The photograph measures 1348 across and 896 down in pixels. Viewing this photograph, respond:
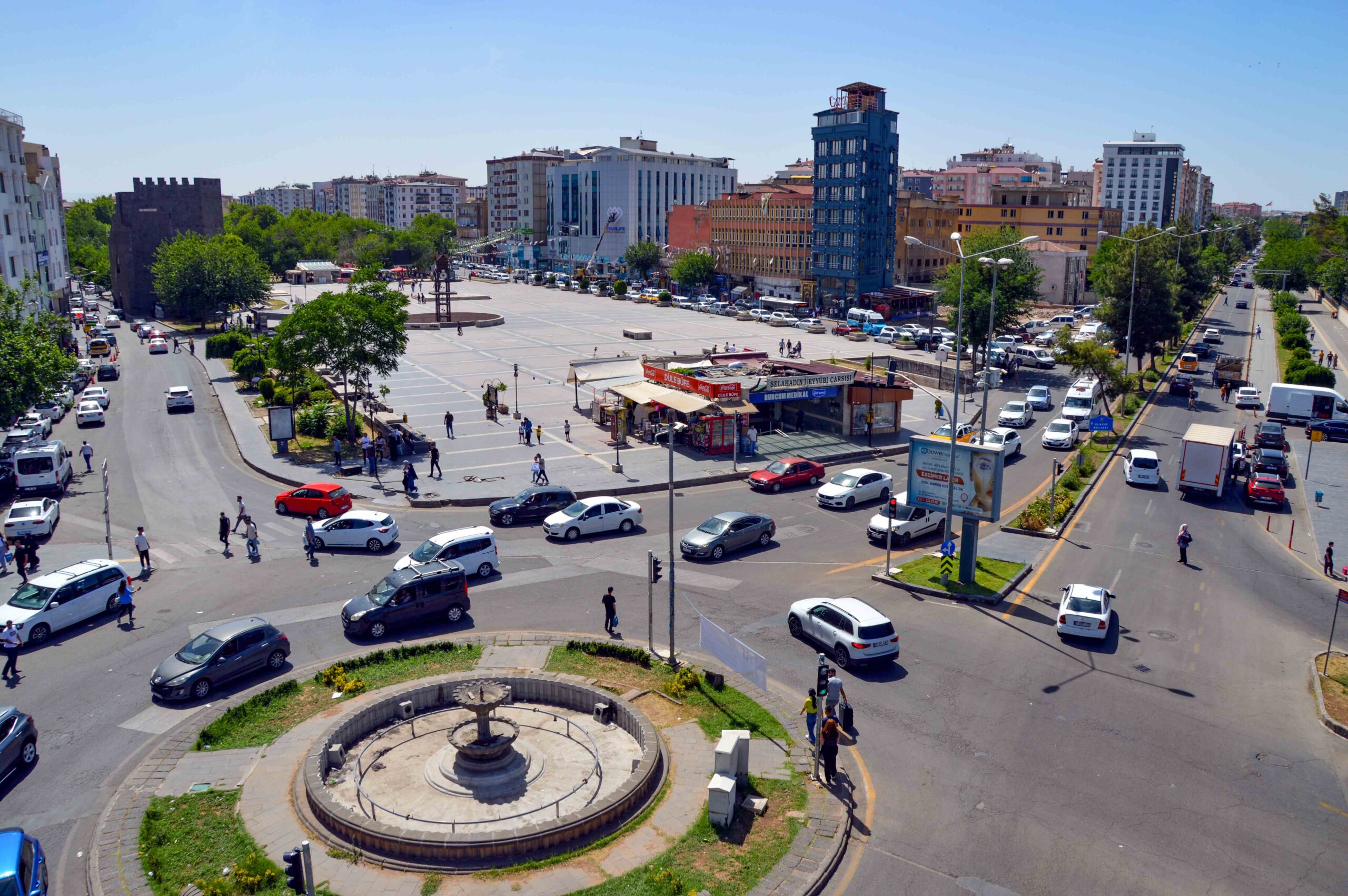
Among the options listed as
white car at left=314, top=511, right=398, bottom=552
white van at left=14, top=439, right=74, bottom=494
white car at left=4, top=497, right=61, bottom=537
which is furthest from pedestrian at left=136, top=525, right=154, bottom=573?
white van at left=14, top=439, right=74, bottom=494

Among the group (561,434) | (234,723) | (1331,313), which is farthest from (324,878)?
(1331,313)

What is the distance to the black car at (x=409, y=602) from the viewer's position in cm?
2216

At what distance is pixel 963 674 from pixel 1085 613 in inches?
168

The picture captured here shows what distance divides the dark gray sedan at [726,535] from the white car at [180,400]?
3412 cm

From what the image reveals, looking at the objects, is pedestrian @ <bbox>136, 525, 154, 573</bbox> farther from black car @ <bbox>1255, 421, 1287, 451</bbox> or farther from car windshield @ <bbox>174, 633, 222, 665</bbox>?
black car @ <bbox>1255, 421, 1287, 451</bbox>

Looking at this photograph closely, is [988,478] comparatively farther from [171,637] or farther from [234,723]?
[171,637]

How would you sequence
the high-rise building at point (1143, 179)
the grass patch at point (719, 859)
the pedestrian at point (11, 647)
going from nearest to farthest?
the grass patch at point (719, 859) < the pedestrian at point (11, 647) < the high-rise building at point (1143, 179)

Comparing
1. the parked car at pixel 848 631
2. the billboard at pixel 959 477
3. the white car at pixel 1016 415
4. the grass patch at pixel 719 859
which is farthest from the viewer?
the white car at pixel 1016 415

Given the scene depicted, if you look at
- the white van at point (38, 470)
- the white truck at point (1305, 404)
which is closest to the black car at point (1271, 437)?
the white truck at point (1305, 404)

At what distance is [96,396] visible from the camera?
5059 cm

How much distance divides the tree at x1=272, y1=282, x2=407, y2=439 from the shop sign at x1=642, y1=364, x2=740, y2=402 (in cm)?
1260

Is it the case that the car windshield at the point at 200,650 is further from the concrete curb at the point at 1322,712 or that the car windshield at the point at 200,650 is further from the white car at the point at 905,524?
the concrete curb at the point at 1322,712

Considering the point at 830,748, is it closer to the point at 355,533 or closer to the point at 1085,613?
the point at 1085,613

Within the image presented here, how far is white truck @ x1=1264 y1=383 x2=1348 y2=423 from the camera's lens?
48438 mm
